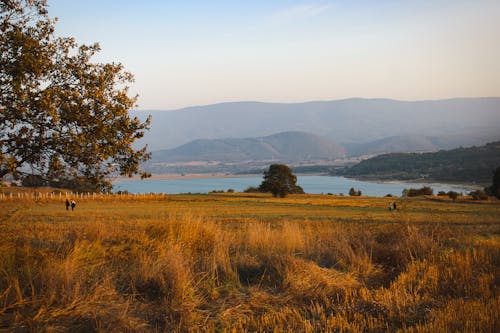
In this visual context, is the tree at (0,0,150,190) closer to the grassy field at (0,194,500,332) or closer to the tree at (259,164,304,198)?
the grassy field at (0,194,500,332)

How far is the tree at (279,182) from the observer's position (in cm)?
8050

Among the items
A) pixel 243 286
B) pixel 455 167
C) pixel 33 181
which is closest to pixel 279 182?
pixel 33 181

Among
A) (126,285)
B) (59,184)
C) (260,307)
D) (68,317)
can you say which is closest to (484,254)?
(260,307)

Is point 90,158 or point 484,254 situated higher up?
point 90,158

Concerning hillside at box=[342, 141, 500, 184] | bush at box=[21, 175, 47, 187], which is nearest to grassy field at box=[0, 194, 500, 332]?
bush at box=[21, 175, 47, 187]

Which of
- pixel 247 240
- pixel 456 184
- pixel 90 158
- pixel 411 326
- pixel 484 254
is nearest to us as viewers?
pixel 411 326

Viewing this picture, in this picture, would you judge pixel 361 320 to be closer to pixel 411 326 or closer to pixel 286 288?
pixel 411 326

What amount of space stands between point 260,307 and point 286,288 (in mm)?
1051

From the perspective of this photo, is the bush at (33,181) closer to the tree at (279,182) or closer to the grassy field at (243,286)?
the grassy field at (243,286)

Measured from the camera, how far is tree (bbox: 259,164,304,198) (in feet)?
264

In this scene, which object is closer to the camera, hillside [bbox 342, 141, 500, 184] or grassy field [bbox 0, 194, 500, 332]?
grassy field [bbox 0, 194, 500, 332]

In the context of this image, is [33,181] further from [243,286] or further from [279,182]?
[279,182]

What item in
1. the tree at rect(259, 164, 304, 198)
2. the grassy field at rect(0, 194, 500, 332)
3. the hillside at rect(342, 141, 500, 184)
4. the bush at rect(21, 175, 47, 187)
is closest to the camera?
the grassy field at rect(0, 194, 500, 332)

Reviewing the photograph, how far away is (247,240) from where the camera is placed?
39.7 ft
